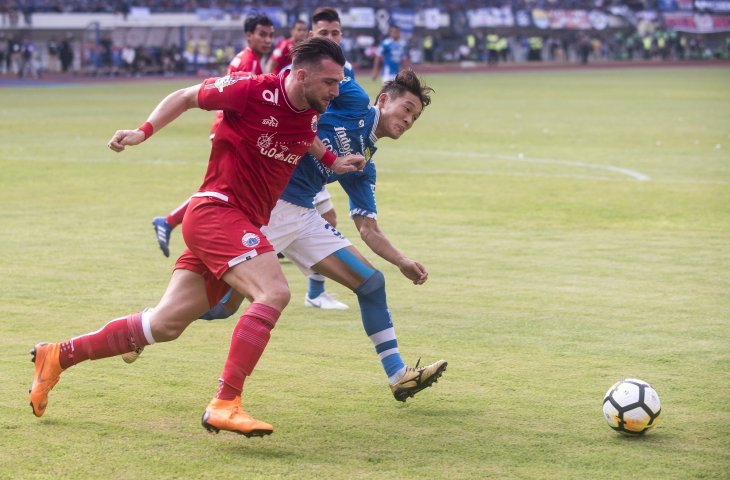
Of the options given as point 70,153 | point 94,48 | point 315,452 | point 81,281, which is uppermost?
point 315,452

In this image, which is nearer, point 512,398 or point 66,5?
Result: point 512,398

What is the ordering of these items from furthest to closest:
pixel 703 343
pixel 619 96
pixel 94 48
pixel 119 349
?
pixel 94 48, pixel 619 96, pixel 703 343, pixel 119 349

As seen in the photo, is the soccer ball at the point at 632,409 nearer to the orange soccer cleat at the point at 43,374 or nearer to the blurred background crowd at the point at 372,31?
the orange soccer cleat at the point at 43,374

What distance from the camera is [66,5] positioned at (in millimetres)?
59781

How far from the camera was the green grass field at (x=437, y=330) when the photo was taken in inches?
218

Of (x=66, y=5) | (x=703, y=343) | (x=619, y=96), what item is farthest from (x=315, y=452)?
(x=66, y=5)

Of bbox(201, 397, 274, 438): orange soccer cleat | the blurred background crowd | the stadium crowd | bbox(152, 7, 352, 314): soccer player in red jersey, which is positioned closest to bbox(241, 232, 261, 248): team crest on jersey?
bbox(201, 397, 274, 438): orange soccer cleat

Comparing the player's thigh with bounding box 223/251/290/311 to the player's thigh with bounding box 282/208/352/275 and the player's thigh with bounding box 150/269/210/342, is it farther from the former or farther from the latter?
the player's thigh with bounding box 282/208/352/275

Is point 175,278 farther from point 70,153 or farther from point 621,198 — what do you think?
point 70,153

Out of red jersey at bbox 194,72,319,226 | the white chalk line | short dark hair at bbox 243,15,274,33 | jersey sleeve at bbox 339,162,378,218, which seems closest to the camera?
red jersey at bbox 194,72,319,226

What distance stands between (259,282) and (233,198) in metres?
0.52

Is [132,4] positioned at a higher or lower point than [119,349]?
lower

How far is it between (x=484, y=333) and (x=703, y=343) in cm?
154

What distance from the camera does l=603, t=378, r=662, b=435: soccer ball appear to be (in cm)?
576
